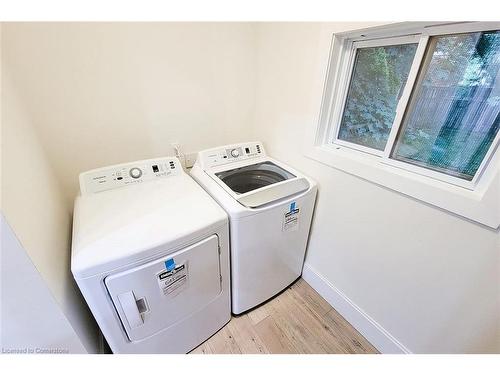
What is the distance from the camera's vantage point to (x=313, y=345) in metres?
1.38

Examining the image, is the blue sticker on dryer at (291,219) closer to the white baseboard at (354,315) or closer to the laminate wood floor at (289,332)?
the white baseboard at (354,315)

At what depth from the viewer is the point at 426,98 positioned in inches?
39.0

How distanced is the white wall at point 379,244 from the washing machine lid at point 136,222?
805mm

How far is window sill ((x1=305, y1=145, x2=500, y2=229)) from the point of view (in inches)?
30.3

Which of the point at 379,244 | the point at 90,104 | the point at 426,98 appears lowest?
the point at 379,244

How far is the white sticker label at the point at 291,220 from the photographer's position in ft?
4.27

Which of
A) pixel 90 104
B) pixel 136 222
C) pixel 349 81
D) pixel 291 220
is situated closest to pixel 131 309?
pixel 136 222

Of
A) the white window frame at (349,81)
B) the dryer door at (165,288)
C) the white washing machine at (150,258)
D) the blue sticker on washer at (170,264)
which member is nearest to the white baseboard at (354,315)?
the white washing machine at (150,258)

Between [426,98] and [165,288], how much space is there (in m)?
1.54

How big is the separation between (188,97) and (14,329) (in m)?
1.51

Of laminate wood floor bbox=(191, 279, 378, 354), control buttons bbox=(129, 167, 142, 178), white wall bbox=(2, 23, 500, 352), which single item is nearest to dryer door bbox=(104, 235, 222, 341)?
white wall bbox=(2, 23, 500, 352)

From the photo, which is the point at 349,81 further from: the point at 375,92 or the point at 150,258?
the point at 150,258

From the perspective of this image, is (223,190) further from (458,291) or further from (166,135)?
(458,291)
